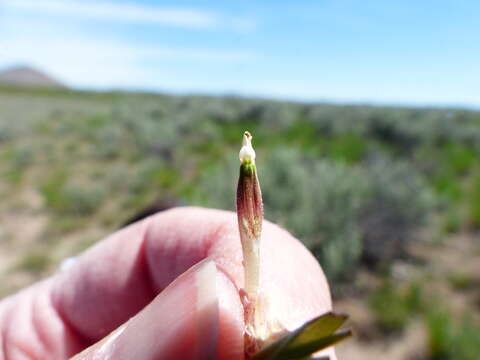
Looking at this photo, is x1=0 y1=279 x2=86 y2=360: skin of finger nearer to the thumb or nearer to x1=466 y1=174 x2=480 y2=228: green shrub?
the thumb

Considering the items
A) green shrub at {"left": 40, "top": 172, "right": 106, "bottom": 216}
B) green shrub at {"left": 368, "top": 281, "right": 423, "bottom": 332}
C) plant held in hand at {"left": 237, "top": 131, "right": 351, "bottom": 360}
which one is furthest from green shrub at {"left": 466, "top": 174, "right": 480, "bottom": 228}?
green shrub at {"left": 40, "top": 172, "right": 106, "bottom": 216}

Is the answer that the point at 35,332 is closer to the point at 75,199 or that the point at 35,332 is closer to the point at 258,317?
the point at 258,317

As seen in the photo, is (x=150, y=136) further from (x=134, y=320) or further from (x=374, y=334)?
(x=134, y=320)

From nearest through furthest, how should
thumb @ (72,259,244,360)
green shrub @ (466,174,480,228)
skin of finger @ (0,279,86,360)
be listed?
thumb @ (72,259,244,360) → skin of finger @ (0,279,86,360) → green shrub @ (466,174,480,228)

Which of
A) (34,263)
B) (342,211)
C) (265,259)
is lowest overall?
(34,263)

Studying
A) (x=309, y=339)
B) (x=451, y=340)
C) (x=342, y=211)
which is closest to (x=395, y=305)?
(x=451, y=340)

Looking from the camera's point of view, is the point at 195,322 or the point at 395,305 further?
the point at 395,305
